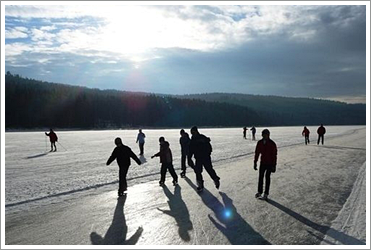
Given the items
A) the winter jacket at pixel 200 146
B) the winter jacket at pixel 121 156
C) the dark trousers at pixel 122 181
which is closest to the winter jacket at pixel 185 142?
the winter jacket at pixel 200 146

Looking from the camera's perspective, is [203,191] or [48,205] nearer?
[48,205]

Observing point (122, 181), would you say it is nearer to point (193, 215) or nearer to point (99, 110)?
point (193, 215)

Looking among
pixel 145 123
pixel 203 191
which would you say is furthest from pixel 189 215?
pixel 145 123

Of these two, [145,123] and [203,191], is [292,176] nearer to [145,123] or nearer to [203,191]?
[203,191]

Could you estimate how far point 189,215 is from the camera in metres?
6.44

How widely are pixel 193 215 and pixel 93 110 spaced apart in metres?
90.3

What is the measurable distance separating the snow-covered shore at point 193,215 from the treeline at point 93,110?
77569 mm

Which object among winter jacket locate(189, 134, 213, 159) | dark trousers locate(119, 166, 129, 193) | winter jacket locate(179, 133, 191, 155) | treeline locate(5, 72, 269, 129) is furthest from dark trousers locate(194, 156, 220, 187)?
treeline locate(5, 72, 269, 129)

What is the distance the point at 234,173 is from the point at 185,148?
1991 millimetres

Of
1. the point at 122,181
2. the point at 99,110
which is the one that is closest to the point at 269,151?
the point at 122,181

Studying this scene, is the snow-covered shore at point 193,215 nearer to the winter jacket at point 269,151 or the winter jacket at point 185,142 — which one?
the winter jacket at point 269,151

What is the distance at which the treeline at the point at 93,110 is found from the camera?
82.8 m

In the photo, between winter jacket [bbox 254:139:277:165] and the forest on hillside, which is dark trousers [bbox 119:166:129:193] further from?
the forest on hillside

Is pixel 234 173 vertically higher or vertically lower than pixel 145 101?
lower
